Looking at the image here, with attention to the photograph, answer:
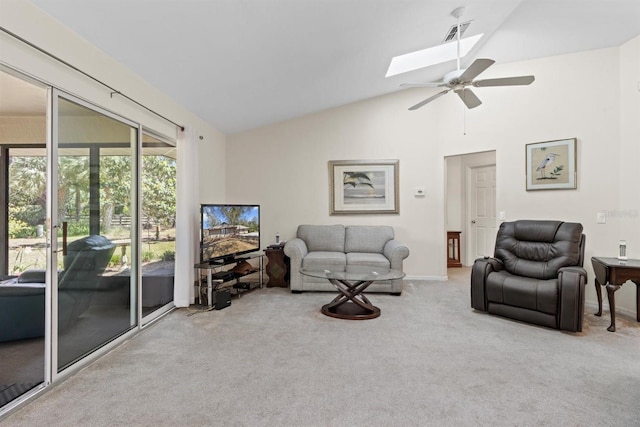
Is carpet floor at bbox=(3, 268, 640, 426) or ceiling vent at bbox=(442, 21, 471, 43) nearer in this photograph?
carpet floor at bbox=(3, 268, 640, 426)

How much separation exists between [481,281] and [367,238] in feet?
6.15

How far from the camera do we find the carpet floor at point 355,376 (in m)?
1.81

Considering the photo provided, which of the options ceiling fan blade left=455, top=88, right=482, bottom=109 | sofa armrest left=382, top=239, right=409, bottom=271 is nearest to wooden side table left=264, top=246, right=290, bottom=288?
sofa armrest left=382, top=239, right=409, bottom=271

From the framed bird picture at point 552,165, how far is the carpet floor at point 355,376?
5.52 ft

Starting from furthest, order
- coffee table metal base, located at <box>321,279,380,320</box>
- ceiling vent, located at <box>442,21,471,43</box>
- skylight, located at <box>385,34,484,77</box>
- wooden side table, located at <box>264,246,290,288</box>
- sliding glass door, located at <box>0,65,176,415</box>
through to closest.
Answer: wooden side table, located at <box>264,246,290,288</box> < skylight, located at <box>385,34,484,77</box> < coffee table metal base, located at <box>321,279,380,320</box> < ceiling vent, located at <box>442,21,471,43</box> < sliding glass door, located at <box>0,65,176,415</box>

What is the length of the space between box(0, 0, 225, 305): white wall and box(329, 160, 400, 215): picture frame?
2.28m

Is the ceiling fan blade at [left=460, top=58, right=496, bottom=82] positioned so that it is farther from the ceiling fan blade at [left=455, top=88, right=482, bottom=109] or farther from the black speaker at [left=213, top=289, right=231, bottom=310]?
the black speaker at [left=213, top=289, right=231, bottom=310]

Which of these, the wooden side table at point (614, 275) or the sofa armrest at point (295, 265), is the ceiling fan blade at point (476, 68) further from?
the sofa armrest at point (295, 265)

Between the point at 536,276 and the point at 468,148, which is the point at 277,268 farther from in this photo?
the point at 468,148

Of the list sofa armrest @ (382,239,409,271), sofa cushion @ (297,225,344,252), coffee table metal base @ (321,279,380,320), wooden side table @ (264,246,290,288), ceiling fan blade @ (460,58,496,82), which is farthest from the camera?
sofa cushion @ (297,225,344,252)

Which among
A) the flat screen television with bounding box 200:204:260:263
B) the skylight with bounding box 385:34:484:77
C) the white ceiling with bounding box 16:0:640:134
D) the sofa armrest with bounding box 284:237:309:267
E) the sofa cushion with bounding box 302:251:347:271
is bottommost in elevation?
the sofa cushion with bounding box 302:251:347:271

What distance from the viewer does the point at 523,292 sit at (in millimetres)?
3168

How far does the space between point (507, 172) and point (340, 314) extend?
3.11 m

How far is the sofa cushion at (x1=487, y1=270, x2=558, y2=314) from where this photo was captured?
302 centimetres
